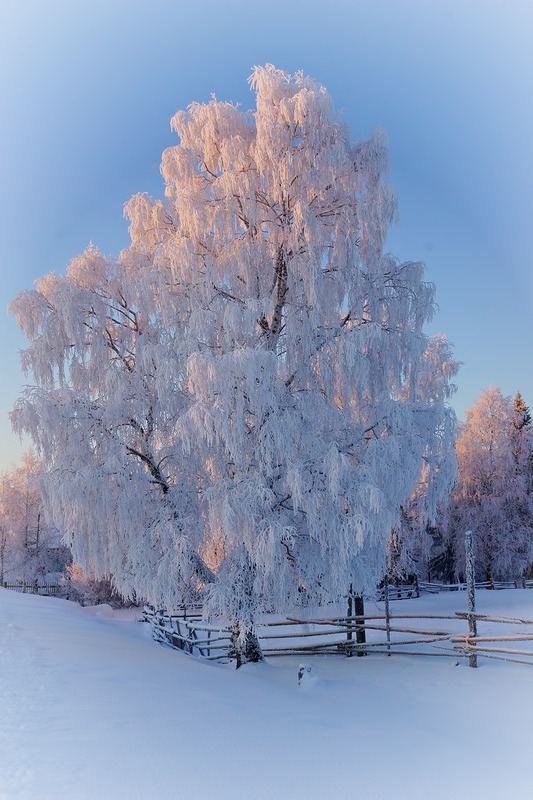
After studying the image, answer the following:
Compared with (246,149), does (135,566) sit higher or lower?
lower

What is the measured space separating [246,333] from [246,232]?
1889mm

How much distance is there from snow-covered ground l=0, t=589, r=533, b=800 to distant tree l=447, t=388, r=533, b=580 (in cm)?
1461

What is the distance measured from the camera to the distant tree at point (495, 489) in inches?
891

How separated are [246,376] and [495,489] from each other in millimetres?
18302

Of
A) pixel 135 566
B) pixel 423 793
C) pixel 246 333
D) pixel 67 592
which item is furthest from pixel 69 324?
pixel 67 592

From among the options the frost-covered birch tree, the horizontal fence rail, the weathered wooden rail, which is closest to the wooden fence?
the horizontal fence rail

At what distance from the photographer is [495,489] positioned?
22.9 metres

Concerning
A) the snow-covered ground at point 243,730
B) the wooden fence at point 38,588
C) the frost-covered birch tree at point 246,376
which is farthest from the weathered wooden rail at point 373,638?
the wooden fence at point 38,588

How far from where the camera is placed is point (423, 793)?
14.7ft

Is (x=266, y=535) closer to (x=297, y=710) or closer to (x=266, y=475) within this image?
(x=266, y=475)

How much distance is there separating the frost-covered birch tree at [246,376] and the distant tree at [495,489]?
1423 cm

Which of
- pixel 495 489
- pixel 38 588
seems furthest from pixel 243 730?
pixel 38 588

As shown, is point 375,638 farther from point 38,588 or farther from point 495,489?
point 38,588

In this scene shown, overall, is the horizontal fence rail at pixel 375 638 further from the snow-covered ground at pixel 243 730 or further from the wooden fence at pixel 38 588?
the wooden fence at pixel 38 588
